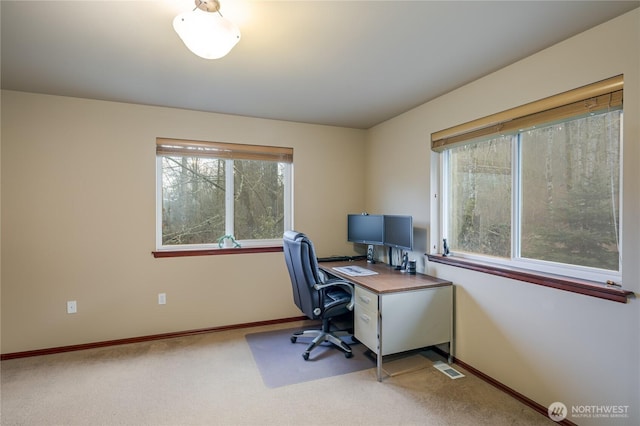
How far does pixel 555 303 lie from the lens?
6.24 feet

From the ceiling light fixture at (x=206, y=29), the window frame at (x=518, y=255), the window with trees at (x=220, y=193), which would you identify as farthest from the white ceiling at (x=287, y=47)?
the window frame at (x=518, y=255)

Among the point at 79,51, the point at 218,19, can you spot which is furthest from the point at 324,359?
the point at 79,51

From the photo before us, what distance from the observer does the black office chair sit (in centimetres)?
256

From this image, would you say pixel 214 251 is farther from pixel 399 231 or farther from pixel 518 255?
pixel 518 255

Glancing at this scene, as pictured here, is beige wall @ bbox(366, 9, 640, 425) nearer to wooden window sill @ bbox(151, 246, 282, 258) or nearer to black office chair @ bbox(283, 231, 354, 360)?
black office chair @ bbox(283, 231, 354, 360)

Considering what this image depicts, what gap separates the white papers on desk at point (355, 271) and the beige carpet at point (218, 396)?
799 mm

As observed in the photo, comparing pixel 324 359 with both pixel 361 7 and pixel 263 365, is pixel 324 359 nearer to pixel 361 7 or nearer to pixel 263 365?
pixel 263 365

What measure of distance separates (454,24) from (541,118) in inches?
33.8

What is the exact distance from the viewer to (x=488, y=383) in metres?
2.30

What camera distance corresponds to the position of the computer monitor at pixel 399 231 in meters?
2.89

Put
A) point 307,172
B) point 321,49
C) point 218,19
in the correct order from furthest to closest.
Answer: point 307,172, point 321,49, point 218,19

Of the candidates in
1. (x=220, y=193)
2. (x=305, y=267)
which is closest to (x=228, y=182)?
(x=220, y=193)

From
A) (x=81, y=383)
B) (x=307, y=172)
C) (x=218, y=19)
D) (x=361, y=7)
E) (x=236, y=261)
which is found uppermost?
(x=361, y=7)

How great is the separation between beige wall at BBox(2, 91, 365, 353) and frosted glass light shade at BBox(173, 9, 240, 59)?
1832 mm
